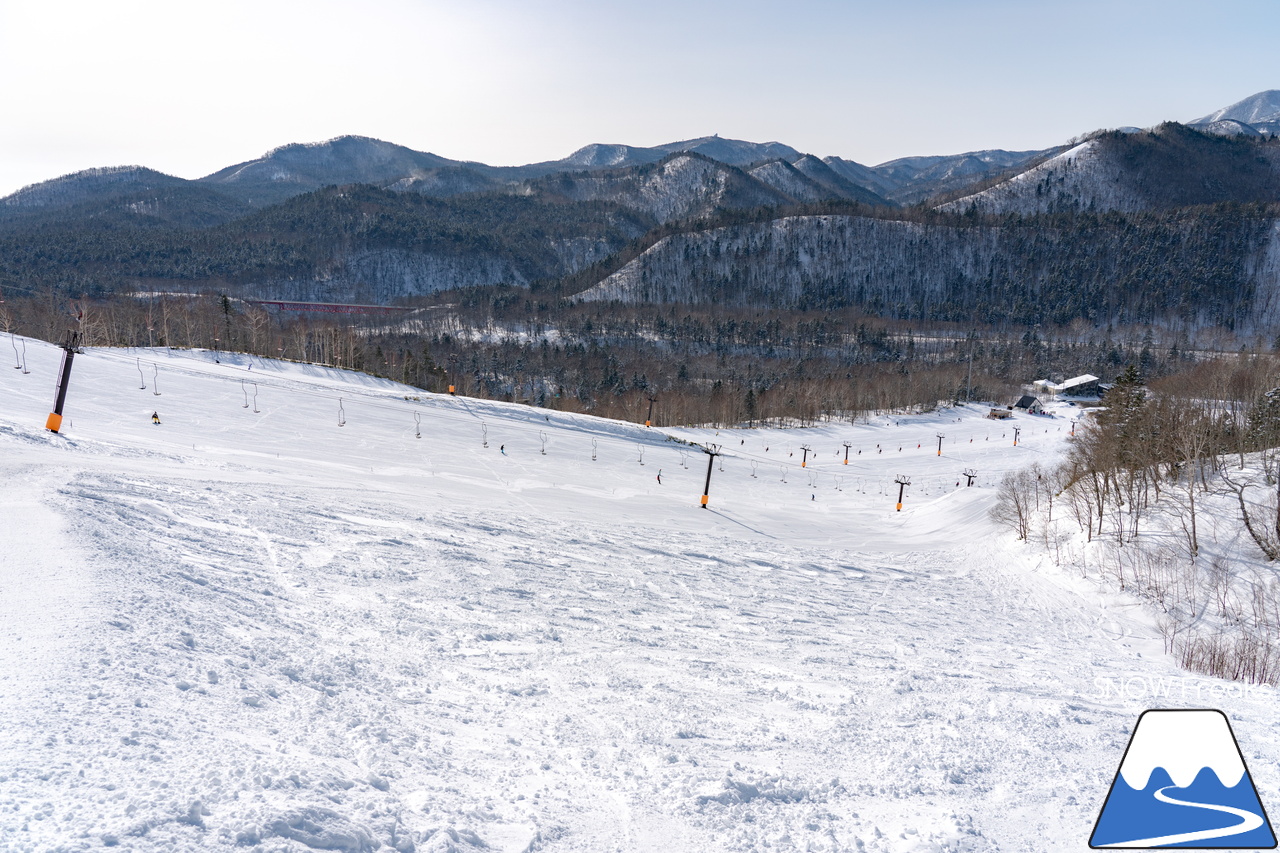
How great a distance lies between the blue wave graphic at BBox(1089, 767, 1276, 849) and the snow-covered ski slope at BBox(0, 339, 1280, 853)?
2006 millimetres

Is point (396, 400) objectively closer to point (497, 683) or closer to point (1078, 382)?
point (497, 683)

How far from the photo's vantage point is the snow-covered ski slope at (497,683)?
5.65 metres

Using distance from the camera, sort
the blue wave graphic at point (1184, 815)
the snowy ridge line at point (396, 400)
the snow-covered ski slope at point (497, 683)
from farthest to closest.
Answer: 1. the snowy ridge line at point (396, 400)
2. the snow-covered ski slope at point (497, 683)
3. the blue wave graphic at point (1184, 815)

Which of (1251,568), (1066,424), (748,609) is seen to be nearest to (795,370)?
(1066,424)

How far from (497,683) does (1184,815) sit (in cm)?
807

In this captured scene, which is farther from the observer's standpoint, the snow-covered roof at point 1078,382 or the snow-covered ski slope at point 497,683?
the snow-covered roof at point 1078,382

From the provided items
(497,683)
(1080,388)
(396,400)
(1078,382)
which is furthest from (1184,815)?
(1078,382)

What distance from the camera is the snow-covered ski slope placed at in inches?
222

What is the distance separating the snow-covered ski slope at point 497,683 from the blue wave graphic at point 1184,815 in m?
2.01

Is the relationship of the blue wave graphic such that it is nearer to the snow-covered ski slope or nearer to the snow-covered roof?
the snow-covered ski slope

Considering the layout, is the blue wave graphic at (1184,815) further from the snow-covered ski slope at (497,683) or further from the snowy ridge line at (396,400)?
the snowy ridge line at (396,400)

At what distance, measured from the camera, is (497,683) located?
9.24 m

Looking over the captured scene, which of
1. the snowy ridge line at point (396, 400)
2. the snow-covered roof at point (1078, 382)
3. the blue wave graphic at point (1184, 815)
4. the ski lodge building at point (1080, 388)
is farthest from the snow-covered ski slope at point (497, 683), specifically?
the snow-covered roof at point (1078, 382)

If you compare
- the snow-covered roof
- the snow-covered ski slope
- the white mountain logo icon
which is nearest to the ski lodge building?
the snow-covered roof
